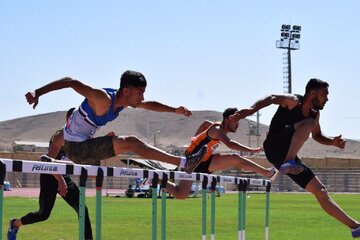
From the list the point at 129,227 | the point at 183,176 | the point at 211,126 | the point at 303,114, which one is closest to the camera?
the point at 183,176

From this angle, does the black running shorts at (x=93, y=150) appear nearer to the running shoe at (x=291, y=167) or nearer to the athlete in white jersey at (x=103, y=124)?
the athlete in white jersey at (x=103, y=124)

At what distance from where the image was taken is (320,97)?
1043 centimetres

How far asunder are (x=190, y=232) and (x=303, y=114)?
919 cm

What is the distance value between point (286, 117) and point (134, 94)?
2.40m

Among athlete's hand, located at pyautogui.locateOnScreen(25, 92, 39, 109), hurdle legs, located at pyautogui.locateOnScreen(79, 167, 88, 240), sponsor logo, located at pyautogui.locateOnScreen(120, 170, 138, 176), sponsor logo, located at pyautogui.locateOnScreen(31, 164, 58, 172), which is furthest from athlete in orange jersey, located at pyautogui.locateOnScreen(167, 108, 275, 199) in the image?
sponsor logo, located at pyautogui.locateOnScreen(31, 164, 58, 172)

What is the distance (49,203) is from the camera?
10812 millimetres

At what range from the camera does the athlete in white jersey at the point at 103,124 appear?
878 centimetres

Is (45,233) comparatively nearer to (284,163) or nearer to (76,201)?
(76,201)

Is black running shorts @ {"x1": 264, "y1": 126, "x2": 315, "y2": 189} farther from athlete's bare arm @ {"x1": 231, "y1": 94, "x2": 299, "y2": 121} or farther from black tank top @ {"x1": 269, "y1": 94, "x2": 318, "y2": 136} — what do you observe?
athlete's bare arm @ {"x1": 231, "y1": 94, "x2": 299, "y2": 121}

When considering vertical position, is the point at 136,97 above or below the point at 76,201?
above

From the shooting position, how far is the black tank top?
10.4 metres

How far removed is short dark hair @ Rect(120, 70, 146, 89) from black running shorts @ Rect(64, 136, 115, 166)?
592 mm

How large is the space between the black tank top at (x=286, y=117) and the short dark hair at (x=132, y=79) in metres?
2.30

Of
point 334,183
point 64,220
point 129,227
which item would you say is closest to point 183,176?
point 129,227
